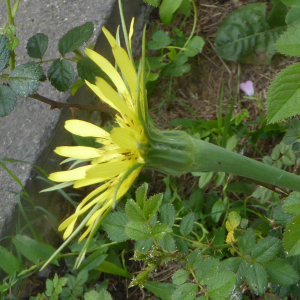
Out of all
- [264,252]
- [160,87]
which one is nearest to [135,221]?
[264,252]

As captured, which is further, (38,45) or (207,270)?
(38,45)

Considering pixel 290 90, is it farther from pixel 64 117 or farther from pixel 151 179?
pixel 64 117

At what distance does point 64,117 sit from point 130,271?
0.77 m

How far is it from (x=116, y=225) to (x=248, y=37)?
1.30 meters

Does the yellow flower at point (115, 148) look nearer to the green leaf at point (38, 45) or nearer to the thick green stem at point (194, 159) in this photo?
the thick green stem at point (194, 159)

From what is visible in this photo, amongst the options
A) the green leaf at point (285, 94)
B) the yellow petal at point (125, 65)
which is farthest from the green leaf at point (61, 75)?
the green leaf at point (285, 94)

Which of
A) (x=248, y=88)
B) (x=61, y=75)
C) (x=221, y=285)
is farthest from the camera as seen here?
(x=248, y=88)

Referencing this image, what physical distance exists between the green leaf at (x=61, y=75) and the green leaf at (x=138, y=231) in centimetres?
54

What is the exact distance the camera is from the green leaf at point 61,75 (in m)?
1.28

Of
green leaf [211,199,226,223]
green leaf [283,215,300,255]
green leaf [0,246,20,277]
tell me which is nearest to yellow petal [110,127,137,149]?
green leaf [283,215,300,255]

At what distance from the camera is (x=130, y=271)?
1.72 meters

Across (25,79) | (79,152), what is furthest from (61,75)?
(79,152)

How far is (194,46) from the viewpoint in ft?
6.57

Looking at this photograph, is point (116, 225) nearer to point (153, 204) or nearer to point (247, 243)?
point (153, 204)
